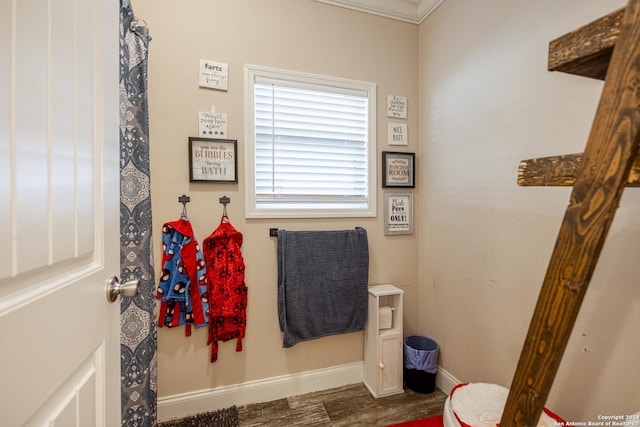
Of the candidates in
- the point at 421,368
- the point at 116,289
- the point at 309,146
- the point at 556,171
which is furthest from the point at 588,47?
the point at 421,368

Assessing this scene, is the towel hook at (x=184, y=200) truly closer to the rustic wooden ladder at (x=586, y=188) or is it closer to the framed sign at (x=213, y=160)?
the framed sign at (x=213, y=160)

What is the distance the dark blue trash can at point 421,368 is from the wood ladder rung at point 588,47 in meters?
1.82

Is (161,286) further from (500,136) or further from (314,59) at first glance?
(500,136)

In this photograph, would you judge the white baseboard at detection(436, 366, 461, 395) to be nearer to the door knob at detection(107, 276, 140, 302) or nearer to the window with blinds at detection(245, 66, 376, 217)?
the window with blinds at detection(245, 66, 376, 217)

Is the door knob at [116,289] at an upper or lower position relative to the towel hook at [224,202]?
lower

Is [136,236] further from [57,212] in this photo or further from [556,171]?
[556,171]

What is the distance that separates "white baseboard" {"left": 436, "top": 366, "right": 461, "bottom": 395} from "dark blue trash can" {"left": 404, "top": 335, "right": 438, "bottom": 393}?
4 cm

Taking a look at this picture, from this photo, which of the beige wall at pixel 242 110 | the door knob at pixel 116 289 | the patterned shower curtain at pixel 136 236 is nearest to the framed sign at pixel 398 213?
the beige wall at pixel 242 110

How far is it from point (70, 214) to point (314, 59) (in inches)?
70.2

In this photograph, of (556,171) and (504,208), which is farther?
(504,208)

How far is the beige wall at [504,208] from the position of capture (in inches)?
43.1

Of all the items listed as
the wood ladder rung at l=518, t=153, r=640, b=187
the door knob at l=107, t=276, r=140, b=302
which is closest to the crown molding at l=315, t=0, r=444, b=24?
the wood ladder rung at l=518, t=153, r=640, b=187

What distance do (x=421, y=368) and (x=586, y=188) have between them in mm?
1819

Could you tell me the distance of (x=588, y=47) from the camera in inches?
20.9
